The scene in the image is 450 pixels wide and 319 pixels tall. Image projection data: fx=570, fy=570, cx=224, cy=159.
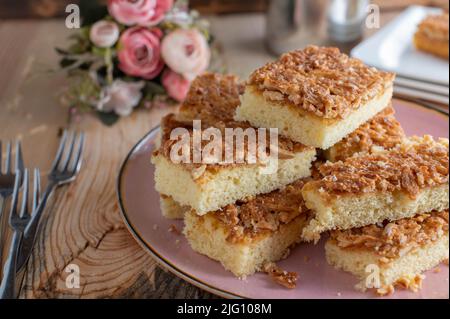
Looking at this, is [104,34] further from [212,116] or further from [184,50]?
[212,116]

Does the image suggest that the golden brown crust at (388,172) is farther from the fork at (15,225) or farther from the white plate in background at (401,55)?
the white plate in background at (401,55)

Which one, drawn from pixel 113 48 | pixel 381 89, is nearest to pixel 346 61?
pixel 381 89

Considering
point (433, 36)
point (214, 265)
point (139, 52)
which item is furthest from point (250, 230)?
point (433, 36)

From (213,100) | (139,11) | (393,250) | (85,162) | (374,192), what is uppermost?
(139,11)

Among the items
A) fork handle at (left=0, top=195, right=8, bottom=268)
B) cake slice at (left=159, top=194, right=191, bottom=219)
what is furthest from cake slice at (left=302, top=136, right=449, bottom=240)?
fork handle at (left=0, top=195, right=8, bottom=268)

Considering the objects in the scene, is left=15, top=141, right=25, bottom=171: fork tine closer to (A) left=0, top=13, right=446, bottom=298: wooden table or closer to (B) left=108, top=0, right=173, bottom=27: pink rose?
(A) left=0, top=13, right=446, bottom=298: wooden table

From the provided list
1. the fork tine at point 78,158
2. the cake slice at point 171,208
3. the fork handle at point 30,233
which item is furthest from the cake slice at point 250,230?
the fork tine at point 78,158
